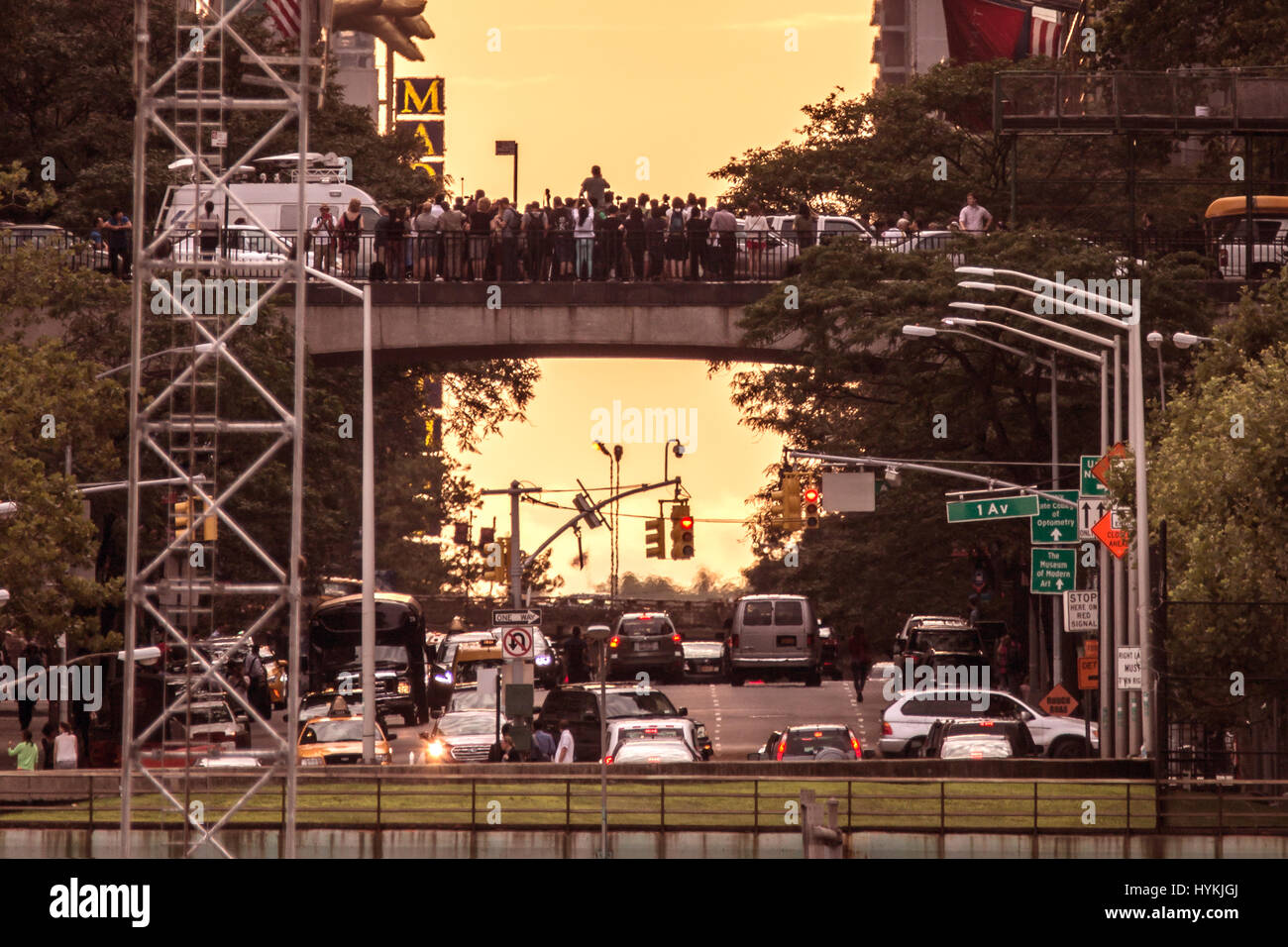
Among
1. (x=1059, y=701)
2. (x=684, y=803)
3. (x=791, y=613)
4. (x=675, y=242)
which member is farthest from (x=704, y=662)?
(x=684, y=803)

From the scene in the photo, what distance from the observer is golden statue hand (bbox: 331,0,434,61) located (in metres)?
111

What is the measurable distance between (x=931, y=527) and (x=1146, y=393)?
725 cm

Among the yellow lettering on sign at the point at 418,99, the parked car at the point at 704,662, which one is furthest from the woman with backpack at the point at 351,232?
the yellow lettering on sign at the point at 418,99

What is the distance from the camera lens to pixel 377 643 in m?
57.0

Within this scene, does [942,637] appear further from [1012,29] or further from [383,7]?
[383,7]

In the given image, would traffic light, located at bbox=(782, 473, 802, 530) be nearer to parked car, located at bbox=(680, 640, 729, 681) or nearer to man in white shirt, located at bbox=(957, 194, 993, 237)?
man in white shirt, located at bbox=(957, 194, 993, 237)

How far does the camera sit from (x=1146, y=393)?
4819cm

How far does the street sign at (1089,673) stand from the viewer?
41.1m

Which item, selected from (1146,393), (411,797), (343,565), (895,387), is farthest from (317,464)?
(343,565)

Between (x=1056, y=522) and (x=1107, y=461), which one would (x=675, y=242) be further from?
(x=1107, y=461)

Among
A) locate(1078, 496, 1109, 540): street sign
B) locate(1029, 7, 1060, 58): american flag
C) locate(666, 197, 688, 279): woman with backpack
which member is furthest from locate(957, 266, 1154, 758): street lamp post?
locate(1029, 7, 1060, 58): american flag

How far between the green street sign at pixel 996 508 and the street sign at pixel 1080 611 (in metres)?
1.50

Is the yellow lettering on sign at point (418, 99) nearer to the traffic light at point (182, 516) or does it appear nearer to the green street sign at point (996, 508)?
A: the green street sign at point (996, 508)

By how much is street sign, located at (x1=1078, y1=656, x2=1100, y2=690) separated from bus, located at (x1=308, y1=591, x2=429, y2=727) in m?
18.0
